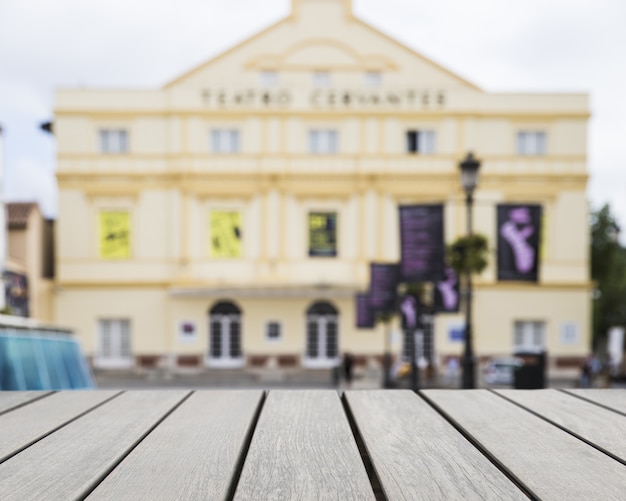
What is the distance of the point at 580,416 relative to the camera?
83.4 inches

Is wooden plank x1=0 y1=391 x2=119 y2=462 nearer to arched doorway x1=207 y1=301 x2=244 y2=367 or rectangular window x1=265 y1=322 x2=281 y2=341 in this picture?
rectangular window x1=265 y1=322 x2=281 y2=341

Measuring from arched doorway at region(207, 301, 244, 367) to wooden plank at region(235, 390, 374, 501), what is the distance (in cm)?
2612

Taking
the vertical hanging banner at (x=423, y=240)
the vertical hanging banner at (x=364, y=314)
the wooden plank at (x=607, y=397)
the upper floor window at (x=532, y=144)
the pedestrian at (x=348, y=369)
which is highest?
the upper floor window at (x=532, y=144)

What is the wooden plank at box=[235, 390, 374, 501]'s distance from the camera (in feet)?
4.46

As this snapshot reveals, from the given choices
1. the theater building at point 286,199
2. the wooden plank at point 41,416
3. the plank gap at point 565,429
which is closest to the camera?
the plank gap at point 565,429

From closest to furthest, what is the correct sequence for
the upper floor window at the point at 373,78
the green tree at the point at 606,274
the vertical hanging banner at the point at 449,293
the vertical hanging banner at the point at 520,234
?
the vertical hanging banner at the point at 520,234 < the vertical hanging banner at the point at 449,293 < the upper floor window at the point at 373,78 < the green tree at the point at 606,274

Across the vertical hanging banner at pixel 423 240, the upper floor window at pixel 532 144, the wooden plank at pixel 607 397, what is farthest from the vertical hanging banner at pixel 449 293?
the wooden plank at pixel 607 397

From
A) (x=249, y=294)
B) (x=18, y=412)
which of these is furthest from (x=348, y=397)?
(x=249, y=294)

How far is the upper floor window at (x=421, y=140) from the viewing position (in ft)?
93.4

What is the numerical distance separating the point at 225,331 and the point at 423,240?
1594 centimetres

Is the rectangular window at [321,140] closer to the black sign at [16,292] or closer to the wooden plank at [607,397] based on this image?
the black sign at [16,292]

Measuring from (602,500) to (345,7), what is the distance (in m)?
30.1

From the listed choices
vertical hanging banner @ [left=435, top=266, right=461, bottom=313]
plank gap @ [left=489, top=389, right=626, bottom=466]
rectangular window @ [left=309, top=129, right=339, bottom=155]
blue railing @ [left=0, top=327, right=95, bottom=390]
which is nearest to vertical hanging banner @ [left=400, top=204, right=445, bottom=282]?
blue railing @ [left=0, top=327, right=95, bottom=390]

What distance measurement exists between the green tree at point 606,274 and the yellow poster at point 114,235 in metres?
22.2
